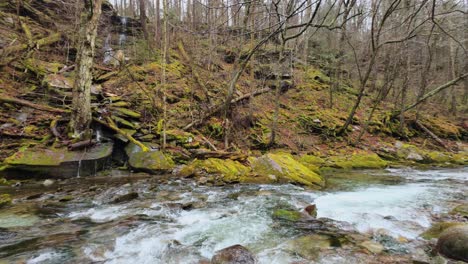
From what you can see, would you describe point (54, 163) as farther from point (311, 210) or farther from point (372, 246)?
point (372, 246)

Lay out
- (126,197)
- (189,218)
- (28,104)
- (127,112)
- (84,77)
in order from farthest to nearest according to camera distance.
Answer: (127,112) < (28,104) < (84,77) < (126,197) < (189,218)

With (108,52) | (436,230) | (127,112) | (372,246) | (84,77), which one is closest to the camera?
(372,246)

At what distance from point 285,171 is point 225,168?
1752 millimetres

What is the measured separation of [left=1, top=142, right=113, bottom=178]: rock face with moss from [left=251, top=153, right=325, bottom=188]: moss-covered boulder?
14.5 feet

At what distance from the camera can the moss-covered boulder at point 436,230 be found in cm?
408

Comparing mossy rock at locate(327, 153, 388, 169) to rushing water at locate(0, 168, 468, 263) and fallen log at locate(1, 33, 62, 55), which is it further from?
fallen log at locate(1, 33, 62, 55)

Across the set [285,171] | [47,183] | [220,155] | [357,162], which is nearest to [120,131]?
[47,183]

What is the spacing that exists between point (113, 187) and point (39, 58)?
384 inches

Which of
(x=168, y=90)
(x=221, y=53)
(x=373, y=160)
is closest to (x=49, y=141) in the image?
(x=168, y=90)

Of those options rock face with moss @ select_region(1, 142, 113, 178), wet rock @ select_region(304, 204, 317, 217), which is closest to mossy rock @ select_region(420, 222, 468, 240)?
wet rock @ select_region(304, 204, 317, 217)

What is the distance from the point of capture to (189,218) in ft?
16.3

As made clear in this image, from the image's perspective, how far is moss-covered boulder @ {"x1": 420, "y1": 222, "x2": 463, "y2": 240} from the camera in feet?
13.4

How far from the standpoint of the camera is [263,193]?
6.60m

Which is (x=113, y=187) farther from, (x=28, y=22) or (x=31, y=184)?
(x=28, y=22)
